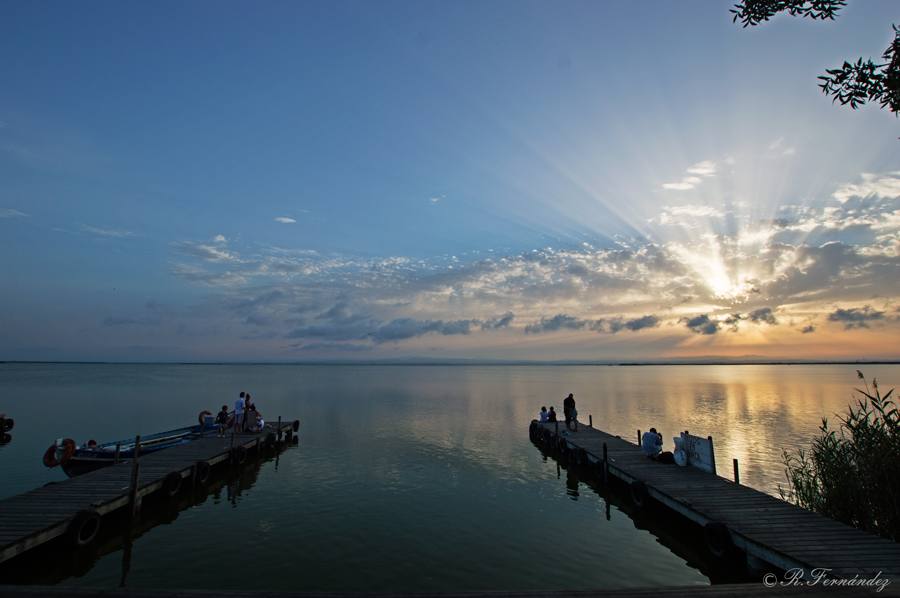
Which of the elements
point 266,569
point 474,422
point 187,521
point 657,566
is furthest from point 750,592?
point 474,422

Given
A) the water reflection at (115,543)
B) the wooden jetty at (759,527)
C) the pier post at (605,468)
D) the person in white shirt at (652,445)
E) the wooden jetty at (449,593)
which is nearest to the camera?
the wooden jetty at (449,593)

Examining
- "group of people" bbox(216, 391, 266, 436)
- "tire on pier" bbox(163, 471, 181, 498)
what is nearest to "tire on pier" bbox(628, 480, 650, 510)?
"tire on pier" bbox(163, 471, 181, 498)

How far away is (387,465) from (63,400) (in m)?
57.1

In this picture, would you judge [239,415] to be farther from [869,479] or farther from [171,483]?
[869,479]

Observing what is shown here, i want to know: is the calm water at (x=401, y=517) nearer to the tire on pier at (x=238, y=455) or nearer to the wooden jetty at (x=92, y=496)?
the tire on pier at (x=238, y=455)

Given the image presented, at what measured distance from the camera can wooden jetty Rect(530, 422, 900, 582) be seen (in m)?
10.3

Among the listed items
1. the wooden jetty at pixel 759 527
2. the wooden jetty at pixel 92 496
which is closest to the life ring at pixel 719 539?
the wooden jetty at pixel 759 527

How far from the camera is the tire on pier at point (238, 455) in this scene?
83.9 ft

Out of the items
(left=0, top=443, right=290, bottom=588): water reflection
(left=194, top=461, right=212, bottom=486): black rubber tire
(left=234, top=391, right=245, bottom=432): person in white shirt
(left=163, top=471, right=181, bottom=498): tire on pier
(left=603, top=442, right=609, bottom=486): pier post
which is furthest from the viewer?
(left=234, top=391, right=245, bottom=432): person in white shirt

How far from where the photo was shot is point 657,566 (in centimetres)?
1405

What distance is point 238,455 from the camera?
2614 centimetres

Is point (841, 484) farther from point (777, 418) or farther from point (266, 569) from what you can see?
point (777, 418)

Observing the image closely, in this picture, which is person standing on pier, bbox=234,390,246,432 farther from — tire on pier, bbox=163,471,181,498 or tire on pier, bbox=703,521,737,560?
tire on pier, bbox=703,521,737,560

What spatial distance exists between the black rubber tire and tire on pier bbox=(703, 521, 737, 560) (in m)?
19.5
